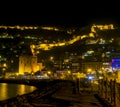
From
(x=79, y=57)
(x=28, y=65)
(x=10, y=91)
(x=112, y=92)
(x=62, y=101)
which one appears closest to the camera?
(x=112, y=92)

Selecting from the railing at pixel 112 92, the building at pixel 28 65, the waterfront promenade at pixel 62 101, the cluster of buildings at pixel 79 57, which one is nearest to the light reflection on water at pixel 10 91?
the cluster of buildings at pixel 79 57

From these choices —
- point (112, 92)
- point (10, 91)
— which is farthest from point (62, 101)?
point (10, 91)

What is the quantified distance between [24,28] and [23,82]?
7605cm

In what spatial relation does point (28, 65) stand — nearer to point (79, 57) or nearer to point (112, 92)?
point (79, 57)

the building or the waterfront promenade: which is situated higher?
the building

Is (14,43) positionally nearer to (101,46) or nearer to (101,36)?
(101,36)

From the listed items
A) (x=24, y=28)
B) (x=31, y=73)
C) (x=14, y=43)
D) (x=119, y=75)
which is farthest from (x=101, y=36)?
(x=119, y=75)

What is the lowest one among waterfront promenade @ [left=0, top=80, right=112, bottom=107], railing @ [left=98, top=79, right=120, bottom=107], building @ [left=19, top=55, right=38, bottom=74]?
waterfront promenade @ [left=0, top=80, right=112, bottom=107]

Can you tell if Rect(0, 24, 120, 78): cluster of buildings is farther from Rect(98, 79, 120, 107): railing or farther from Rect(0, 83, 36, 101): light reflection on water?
Rect(98, 79, 120, 107): railing

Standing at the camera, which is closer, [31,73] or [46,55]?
[31,73]

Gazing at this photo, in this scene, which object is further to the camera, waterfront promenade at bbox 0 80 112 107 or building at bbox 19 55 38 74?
building at bbox 19 55 38 74

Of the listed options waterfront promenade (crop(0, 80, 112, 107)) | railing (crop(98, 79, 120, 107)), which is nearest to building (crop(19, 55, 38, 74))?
waterfront promenade (crop(0, 80, 112, 107))

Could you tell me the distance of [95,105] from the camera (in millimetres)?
16844

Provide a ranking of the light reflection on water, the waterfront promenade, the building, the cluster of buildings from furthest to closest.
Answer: the building < the cluster of buildings < the light reflection on water < the waterfront promenade
